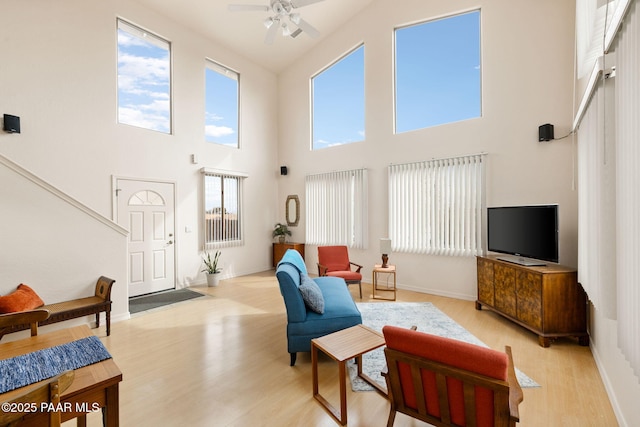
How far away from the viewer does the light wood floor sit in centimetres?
199

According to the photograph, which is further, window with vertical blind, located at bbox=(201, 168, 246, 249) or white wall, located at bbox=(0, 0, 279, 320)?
window with vertical blind, located at bbox=(201, 168, 246, 249)

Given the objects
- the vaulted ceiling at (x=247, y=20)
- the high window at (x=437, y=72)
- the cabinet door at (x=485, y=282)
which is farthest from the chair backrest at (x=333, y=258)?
A: the vaulted ceiling at (x=247, y=20)

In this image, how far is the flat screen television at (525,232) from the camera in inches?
129

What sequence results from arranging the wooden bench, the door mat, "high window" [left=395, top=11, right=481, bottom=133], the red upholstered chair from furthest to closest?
the red upholstered chair, "high window" [left=395, top=11, right=481, bottom=133], the door mat, the wooden bench

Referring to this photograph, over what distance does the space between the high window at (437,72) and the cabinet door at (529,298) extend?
2714mm

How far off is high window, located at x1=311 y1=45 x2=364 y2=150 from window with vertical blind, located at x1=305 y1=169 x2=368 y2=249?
2.83 ft

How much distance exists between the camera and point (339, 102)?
652 cm

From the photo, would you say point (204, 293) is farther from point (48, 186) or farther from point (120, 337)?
point (48, 186)

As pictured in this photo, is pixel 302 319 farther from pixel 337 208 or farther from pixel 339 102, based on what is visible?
pixel 339 102

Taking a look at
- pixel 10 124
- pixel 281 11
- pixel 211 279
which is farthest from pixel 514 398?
pixel 10 124

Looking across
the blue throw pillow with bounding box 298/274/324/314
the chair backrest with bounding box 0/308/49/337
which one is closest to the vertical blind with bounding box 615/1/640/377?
the blue throw pillow with bounding box 298/274/324/314

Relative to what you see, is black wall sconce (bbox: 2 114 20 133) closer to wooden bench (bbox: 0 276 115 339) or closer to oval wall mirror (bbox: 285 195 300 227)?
wooden bench (bbox: 0 276 115 339)

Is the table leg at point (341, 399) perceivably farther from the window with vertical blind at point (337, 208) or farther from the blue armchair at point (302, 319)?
the window with vertical blind at point (337, 208)

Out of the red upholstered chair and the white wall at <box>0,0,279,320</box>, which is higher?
the white wall at <box>0,0,279,320</box>
